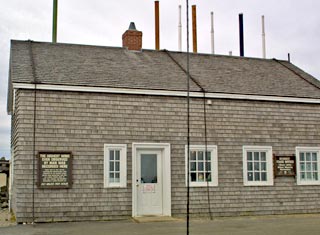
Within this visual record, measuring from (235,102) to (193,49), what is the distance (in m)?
7.88

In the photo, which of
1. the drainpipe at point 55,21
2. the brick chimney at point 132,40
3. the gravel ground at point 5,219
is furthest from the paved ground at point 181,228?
the drainpipe at point 55,21

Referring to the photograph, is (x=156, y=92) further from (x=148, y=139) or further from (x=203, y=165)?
(x=203, y=165)

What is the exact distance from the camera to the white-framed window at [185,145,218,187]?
14.5m

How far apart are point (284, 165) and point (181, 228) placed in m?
4.67

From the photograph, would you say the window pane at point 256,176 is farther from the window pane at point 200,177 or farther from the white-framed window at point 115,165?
the white-framed window at point 115,165

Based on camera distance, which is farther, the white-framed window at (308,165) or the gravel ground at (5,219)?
the white-framed window at (308,165)

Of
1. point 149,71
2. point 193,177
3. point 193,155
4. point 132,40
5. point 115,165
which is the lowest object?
point 193,177

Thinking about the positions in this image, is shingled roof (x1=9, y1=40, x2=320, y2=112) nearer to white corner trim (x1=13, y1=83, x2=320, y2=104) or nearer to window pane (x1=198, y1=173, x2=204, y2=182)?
white corner trim (x1=13, y1=83, x2=320, y2=104)

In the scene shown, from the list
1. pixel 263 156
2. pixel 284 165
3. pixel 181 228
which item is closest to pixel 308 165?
pixel 284 165

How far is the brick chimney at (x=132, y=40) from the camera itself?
17.8 m

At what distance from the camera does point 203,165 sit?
48.0 ft

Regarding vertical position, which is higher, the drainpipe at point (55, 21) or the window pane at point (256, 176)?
the drainpipe at point (55, 21)

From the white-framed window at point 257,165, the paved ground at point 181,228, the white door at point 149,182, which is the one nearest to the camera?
the paved ground at point 181,228

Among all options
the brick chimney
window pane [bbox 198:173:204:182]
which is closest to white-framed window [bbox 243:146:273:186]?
window pane [bbox 198:173:204:182]
